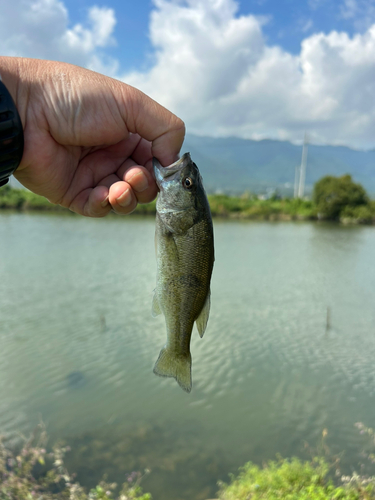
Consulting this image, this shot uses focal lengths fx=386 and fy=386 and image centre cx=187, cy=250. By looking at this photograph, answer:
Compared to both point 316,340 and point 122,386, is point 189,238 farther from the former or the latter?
point 316,340

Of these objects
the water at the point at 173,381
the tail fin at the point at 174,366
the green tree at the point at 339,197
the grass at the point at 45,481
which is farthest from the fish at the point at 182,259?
the green tree at the point at 339,197

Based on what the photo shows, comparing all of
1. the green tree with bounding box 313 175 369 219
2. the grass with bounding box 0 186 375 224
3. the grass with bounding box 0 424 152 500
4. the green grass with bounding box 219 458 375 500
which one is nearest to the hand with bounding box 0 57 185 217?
the green grass with bounding box 219 458 375 500

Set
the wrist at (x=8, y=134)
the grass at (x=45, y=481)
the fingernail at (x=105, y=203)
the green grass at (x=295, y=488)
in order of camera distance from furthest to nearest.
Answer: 1. the grass at (x=45, y=481)
2. the green grass at (x=295, y=488)
3. the fingernail at (x=105, y=203)
4. the wrist at (x=8, y=134)

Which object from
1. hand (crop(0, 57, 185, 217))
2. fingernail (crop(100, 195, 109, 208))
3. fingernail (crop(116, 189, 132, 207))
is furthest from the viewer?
fingernail (crop(100, 195, 109, 208))

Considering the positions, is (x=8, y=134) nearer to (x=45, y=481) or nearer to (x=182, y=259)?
(x=182, y=259)

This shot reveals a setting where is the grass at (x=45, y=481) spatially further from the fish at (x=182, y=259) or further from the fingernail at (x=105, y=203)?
the fingernail at (x=105, y=203)

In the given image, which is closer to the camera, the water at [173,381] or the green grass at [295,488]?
the green grass at [295,488]

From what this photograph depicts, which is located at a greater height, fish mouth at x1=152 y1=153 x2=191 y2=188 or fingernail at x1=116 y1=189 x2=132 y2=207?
fish mouth at x1=152 y1=153 x2=191 y2=188

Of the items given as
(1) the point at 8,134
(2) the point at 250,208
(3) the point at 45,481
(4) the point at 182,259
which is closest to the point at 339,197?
(2) the point at 250,208

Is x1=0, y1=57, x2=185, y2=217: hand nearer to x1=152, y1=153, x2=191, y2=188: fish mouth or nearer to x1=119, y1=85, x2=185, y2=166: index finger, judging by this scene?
x1=119, y1=85, x2=185, y2=166: index finger

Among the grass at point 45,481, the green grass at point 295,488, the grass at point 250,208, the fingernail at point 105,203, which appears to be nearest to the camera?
the fingernail at point 105,203
